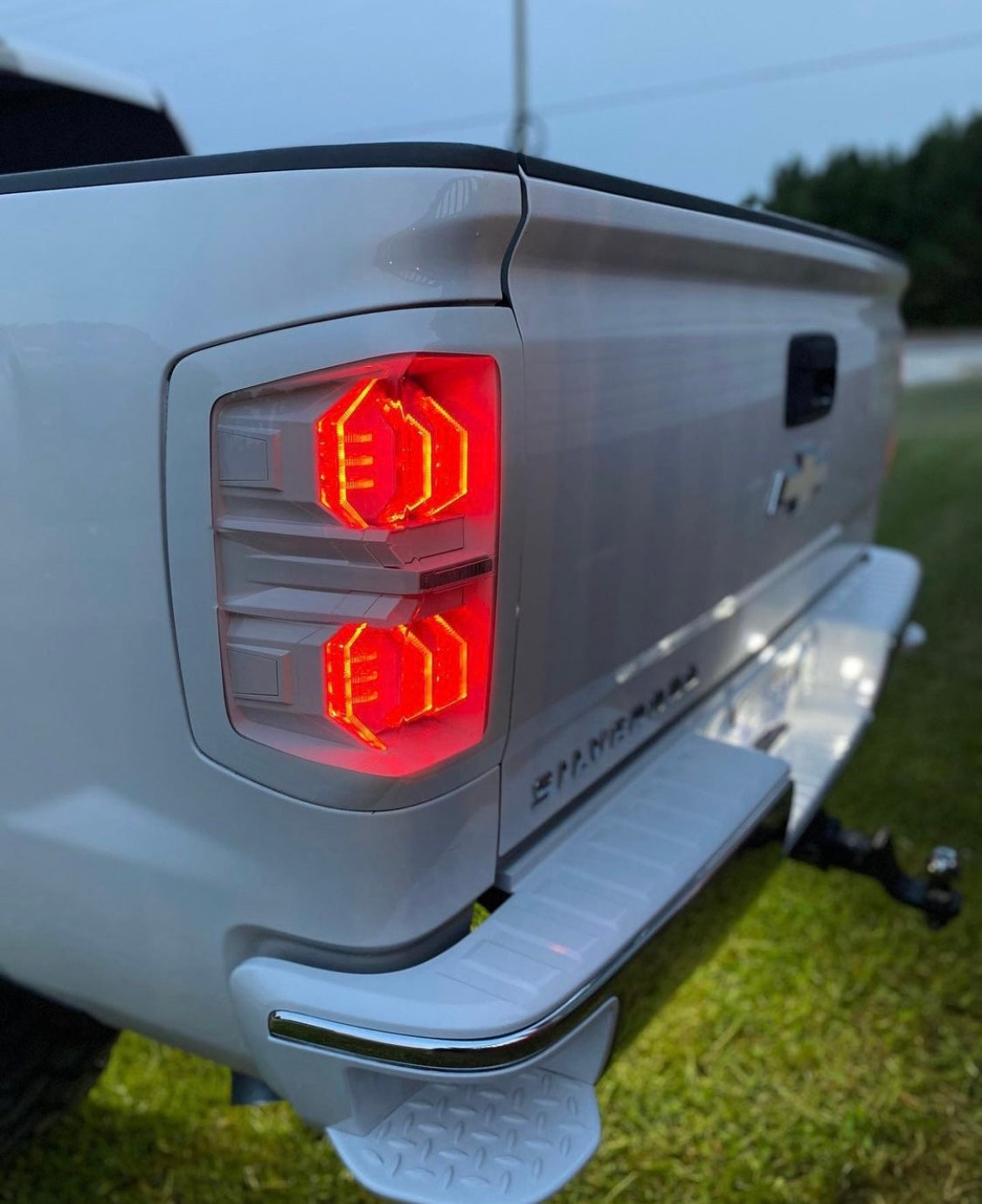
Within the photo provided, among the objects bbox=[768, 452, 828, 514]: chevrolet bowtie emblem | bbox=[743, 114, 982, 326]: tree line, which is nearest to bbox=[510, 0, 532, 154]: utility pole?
bbox=[768, 452, 828, 514]: chevrolet bowtie emblem

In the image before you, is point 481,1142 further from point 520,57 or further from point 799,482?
point 520,57

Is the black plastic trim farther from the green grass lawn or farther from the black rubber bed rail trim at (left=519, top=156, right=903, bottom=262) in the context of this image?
the green grass lawn

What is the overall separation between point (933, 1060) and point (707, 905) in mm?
1116

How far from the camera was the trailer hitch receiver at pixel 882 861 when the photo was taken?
97.0 inches

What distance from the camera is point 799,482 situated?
2.36 m

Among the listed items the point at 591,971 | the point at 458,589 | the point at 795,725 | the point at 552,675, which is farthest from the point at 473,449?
the point at 795,725

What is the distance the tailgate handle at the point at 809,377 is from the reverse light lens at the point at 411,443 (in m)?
1.05

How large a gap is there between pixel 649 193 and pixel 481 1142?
1.37 meters

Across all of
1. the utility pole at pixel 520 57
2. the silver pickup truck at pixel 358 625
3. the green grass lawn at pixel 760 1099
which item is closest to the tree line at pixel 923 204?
the utility pole at pixel 520 57

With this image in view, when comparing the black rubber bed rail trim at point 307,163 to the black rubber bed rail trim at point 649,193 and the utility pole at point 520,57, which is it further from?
the utility pole at point 520,57

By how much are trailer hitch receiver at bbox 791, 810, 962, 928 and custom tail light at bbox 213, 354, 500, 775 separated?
1405mm

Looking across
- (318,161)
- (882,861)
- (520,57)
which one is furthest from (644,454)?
(520,57)

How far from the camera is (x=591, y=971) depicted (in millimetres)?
1440

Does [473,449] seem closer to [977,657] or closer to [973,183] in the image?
[977,657]
